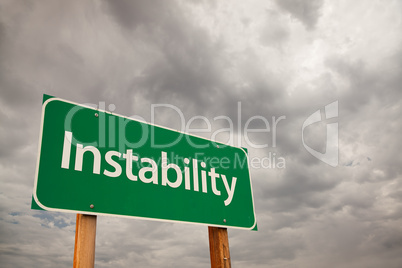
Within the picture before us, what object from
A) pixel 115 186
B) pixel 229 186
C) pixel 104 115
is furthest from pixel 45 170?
pixel 229 186

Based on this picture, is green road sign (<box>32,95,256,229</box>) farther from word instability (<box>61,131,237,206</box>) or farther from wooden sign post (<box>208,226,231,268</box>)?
wooden sign post (<box>208,226,231,268</box>)

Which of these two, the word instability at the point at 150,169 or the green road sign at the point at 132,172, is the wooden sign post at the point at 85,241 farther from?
the word instability at the point at 150,169

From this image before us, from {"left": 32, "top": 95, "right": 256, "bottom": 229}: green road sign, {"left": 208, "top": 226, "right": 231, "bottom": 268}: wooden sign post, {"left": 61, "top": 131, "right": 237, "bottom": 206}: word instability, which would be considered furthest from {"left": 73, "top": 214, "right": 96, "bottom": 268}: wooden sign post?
{"left": 208, "top": 226, "right": 231, "bottom": 268}: wooden sign post

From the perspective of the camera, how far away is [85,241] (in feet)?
8.38

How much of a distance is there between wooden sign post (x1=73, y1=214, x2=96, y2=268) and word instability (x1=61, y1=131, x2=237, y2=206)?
451mm

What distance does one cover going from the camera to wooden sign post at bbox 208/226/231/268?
354 centimetres

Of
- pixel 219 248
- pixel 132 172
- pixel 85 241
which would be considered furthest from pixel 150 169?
pixel 219 248

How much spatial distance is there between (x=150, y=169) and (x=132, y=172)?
22 cm

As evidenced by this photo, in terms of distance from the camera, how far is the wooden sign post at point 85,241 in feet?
8.09

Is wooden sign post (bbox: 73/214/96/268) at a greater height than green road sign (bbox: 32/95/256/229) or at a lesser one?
lesser

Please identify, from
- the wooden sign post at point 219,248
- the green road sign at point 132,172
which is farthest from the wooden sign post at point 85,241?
the wooden sign post at point 219,248

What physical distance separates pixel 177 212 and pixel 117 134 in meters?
1.06

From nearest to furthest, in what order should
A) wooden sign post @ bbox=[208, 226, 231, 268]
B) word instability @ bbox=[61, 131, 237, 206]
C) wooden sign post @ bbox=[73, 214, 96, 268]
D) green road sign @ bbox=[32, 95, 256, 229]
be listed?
wooden sign post @ bbox=[73, 214, 96, 268]
green road sign @ bbox=[32, 95, 256, 229]
word instability @ bbox=[61, 131, 237, 206]
wooden sign post @ bbox=[208, 226, 231, 268]

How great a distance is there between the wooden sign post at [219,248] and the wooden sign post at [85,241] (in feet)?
5.06
